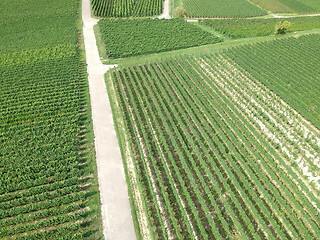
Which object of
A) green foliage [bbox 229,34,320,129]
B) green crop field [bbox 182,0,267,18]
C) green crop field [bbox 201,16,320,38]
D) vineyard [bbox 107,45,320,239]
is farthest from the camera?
green crop field [bbox 182,0,267,18]

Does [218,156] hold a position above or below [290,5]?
below

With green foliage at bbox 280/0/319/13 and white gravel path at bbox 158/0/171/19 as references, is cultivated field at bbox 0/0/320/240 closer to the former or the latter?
white gravel path at bbox 158/0/171/19

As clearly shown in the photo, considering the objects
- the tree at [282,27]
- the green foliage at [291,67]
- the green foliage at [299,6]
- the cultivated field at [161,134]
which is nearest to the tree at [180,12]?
the cultivated field at [161,134]

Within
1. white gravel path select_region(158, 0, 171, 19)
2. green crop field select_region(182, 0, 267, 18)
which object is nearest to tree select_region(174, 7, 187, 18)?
green crop field select_region(182, 0, 267, 18)

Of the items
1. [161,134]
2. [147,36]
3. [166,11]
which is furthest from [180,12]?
[161,134]

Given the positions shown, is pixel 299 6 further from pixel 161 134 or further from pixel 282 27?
pixel 161 134

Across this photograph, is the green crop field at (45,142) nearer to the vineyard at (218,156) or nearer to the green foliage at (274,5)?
the vineyard at (218,156)

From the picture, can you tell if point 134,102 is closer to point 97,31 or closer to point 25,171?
point 25,171
